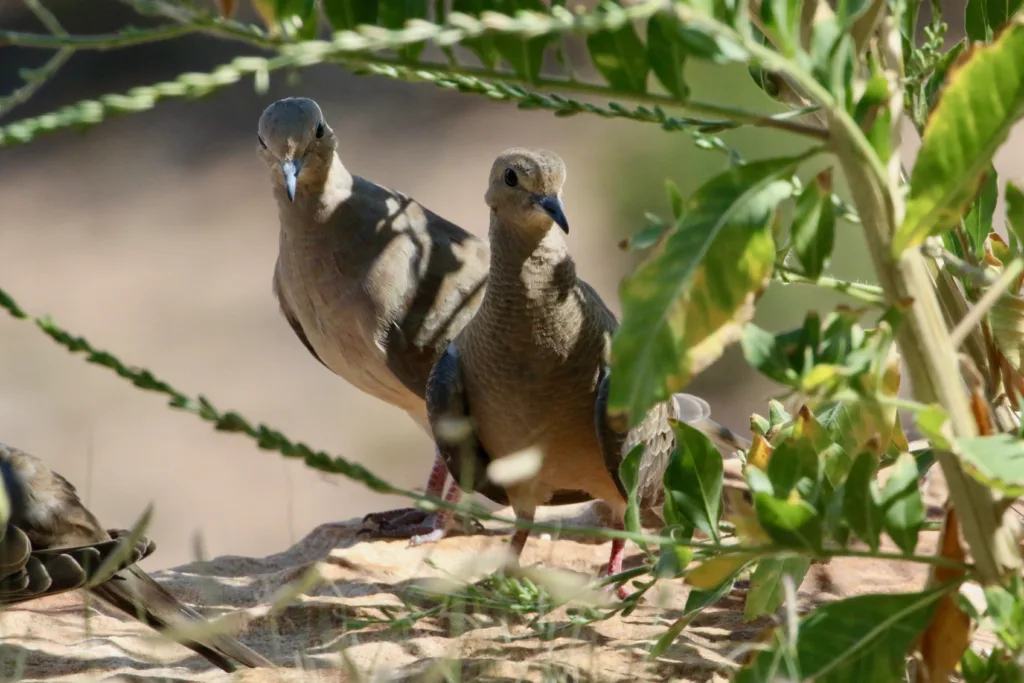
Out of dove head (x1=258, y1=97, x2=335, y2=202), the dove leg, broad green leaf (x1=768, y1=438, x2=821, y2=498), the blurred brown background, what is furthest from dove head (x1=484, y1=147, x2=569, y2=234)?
the blurred brown background

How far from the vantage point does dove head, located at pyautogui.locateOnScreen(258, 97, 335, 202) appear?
426cm

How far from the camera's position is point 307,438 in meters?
9.96

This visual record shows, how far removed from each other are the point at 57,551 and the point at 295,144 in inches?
68.1

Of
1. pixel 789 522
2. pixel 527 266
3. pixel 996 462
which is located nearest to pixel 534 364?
pixel 527 266

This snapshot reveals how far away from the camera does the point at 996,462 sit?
1391 mm

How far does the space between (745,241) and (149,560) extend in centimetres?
794

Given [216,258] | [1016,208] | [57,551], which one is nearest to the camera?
[1016,208]

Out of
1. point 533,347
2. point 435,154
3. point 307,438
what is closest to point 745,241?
point 533,347

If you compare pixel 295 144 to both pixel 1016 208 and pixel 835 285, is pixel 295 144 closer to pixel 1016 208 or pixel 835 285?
pixel 1016 208

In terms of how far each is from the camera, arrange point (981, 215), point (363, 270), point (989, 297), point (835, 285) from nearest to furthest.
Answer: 1. point (989, 297)
2. point (835, 285)
3. point (981, 215)
4. point (363, 270)

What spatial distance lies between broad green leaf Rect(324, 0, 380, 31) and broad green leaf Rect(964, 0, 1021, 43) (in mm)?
1228

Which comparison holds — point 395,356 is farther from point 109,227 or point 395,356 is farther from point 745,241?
point 109,227

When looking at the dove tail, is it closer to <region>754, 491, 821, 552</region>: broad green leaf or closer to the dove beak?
the dove beak

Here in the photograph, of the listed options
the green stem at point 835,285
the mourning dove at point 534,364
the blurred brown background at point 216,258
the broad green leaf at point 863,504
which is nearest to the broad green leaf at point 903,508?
the broad green leaf at point 863,504
